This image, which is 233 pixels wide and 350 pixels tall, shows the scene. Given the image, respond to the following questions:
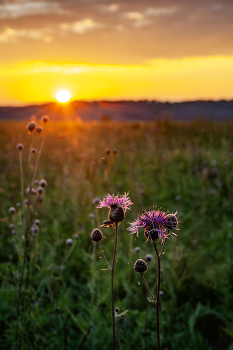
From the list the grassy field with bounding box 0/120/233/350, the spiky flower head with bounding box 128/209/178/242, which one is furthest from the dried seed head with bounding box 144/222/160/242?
the grassy field with bounding box 0/120/233/350

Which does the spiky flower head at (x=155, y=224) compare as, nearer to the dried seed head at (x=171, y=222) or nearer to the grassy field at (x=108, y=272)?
the dried seed head at (x=171, y=222)

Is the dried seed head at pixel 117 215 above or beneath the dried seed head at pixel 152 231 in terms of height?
above

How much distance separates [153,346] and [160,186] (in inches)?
123

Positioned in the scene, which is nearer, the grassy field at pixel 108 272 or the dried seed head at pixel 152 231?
the dried seed head at pixel 152 231

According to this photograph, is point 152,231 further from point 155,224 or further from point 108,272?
point 108,272

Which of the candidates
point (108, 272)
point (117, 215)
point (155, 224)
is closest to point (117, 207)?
point (117, 215)

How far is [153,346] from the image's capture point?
1.81 m

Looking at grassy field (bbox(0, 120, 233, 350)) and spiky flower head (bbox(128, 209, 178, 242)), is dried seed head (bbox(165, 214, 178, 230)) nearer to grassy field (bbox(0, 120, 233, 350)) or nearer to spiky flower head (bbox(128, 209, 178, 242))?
spiky flower head (bbox(128, 209, 178, 242))

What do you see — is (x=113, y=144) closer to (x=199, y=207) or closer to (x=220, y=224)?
(x=199, y=207)

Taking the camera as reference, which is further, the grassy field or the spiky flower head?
the grassy field

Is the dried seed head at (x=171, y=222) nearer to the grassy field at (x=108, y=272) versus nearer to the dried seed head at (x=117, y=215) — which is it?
the dried seed head at (x=117, y=215)

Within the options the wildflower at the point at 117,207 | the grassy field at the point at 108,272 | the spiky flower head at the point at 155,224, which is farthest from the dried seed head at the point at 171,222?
the grassy field at the point at 108,272

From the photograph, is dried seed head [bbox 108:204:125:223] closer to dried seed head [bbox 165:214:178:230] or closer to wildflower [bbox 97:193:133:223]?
wildflower [bbox 97:193:133:223]

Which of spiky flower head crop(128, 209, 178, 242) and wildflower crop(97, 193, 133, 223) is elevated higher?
wildflower crop(97, 193, 133, 223)
